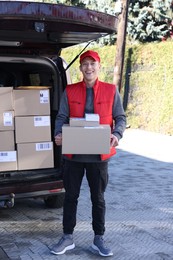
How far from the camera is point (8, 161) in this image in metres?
5.00

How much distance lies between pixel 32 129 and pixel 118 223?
1387mm

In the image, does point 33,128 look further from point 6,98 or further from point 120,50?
point 120,50

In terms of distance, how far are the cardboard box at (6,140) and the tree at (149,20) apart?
1647 centimetres

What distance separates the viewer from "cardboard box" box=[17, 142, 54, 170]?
505 cm

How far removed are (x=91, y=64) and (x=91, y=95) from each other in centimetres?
27

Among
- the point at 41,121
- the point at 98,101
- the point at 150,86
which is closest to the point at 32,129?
the point at 41,121

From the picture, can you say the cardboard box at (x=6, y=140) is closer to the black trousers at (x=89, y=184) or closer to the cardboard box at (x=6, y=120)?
the cardboard box at (x=6, y=120)

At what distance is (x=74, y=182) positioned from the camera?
165 inches

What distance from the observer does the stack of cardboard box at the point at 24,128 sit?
494 centimetres

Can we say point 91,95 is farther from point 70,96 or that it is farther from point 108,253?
point 108,253

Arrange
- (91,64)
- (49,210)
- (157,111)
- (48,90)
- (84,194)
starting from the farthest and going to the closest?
(157,111)
(84,194)
(49,210)
(48,90)
(91,64)

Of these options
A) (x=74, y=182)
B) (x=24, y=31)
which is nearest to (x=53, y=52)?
(x=24, y=31)

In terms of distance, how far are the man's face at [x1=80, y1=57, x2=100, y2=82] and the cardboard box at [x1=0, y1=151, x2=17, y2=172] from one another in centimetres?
137

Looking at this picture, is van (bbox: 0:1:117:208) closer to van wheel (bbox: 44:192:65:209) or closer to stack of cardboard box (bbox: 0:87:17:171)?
stack of cardboard box (bbox: 0:87:17:171)
